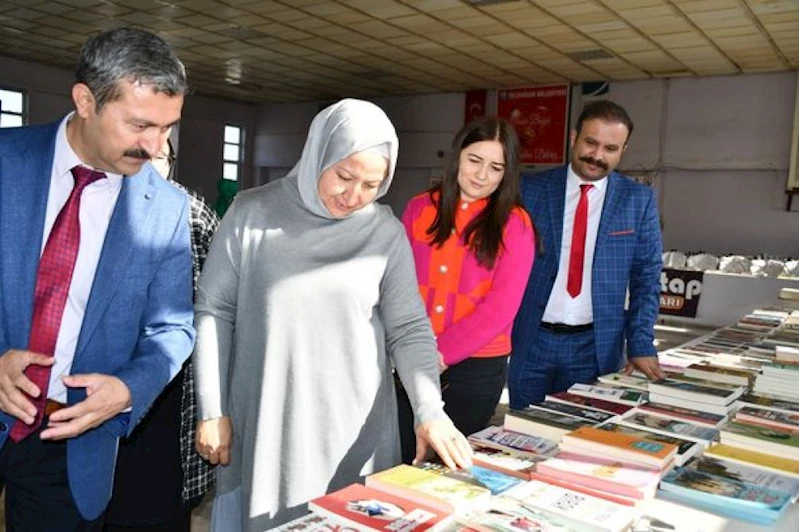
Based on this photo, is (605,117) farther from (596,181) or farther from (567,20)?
(567,20)

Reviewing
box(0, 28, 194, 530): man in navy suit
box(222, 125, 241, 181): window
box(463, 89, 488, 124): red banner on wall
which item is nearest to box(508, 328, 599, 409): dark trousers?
box(0, 28, 194, 530): man in navy suit

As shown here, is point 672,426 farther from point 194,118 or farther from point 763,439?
point 194,118

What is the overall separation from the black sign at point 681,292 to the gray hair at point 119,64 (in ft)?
27.1

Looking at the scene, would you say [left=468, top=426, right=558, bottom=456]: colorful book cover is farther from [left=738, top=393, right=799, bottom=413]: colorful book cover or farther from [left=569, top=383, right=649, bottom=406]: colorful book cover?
[left=738, top=393, right=799, bottom=413]: colorful book cover

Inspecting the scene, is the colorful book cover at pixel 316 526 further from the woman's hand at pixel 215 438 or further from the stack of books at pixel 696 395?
the stack of books at pixel 696 395

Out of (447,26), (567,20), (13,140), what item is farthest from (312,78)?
(13,140)

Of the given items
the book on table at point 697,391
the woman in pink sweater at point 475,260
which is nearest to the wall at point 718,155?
the book on table at point 697,391

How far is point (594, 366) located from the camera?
8.73 ft

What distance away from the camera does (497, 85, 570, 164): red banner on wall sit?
11.9 m

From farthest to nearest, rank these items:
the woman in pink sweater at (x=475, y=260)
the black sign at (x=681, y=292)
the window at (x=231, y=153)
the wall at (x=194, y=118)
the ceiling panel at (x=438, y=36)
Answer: the window at (x=231, y=153) → the wall at (x=194, y=118) → the black sign at (x=681, y=292) → the ceiling panel at (x=438, y=36) → the woman in pink sweater at (x=475, y=260)

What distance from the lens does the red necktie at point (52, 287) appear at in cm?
148

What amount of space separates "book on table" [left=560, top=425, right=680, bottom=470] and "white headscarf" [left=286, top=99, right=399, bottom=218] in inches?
28.3

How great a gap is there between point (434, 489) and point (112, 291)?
2.66ft

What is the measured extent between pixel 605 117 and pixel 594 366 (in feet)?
3.08
